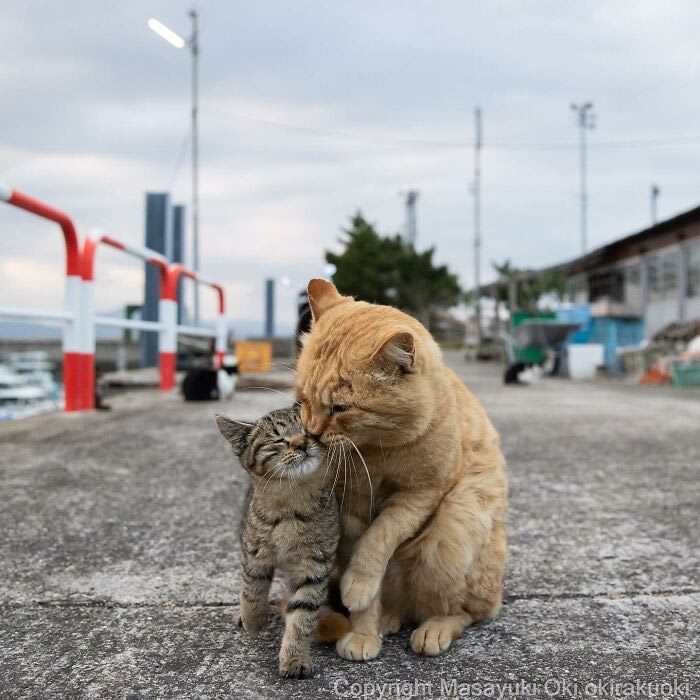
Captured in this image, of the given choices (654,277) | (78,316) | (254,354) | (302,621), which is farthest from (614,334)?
(302,621)

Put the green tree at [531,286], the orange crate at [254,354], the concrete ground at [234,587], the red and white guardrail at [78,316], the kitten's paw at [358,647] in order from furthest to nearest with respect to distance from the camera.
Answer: the green tree at [531,286]
the orange crate at [254,354]
the red and white guardrail at [78,316]
the kitten's paw at [358,647]
the concrete ground at [234,587]

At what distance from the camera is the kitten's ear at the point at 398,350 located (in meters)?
1.42

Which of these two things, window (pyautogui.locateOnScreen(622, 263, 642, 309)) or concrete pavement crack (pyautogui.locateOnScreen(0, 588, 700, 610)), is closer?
concrete pavement crack (pyautogui.locateOnScreen(0, 588, 700, 610))

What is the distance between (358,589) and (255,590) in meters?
0.24

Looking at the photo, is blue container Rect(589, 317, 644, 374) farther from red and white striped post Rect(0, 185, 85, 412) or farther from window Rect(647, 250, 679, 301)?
red and white striped post Rect(0, 185, 85, 412)

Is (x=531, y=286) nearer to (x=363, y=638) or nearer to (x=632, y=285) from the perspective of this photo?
(x=632, y=285)

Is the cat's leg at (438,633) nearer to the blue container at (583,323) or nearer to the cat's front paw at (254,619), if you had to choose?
the cat's front paw at (254,619)

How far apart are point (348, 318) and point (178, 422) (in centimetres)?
359

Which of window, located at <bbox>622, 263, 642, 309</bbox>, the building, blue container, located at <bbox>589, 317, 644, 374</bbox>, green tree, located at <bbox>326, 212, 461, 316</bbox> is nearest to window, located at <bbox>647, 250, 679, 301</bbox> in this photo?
the building

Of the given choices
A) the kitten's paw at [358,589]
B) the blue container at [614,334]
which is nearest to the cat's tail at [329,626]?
the kitten's paw at [358,589]

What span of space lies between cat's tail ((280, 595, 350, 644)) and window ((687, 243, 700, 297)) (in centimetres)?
1241

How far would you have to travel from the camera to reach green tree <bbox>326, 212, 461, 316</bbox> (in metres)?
31.8

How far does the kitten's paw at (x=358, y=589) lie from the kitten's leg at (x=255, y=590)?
0.59 ft

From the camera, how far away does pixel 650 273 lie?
45.5 ft
